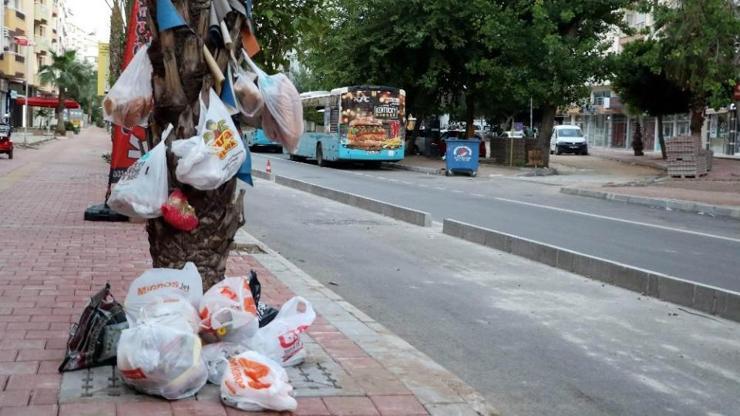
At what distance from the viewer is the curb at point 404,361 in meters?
4.65

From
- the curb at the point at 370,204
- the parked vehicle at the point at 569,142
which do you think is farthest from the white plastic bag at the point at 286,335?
→ the parked vehicle at the point at 569,142

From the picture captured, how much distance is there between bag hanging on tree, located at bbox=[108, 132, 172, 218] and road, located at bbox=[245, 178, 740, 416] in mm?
2419

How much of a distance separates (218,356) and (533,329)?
360cm

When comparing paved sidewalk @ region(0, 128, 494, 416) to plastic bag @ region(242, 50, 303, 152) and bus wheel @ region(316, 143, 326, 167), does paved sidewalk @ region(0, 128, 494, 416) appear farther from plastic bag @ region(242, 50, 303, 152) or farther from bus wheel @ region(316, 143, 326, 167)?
bus wheel @ region(316, 143, 326, 167)

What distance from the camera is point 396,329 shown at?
7.36 m

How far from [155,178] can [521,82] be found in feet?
101

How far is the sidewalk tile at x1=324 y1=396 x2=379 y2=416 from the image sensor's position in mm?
4316

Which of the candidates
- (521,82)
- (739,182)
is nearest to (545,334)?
(739,182)

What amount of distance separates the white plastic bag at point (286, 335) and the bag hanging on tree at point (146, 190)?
929 millimetres

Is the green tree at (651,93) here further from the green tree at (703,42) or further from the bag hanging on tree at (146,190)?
the bag hanging on tree at (146,190)

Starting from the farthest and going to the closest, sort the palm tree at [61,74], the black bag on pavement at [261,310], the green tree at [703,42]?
1. the palm tree at [61,74]
2. the green tree at [703,42]
3. the black bag on pavement at [261,310]

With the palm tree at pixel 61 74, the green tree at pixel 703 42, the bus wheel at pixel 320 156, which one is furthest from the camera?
the palm tree at pixel 61 74

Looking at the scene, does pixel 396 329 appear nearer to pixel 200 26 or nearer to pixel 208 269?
pixel 208 269

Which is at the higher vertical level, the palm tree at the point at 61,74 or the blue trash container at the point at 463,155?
the palm tree at the point at 61,74
